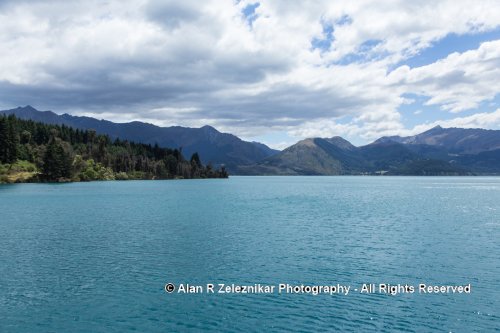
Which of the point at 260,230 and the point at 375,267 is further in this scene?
the point at 260,230

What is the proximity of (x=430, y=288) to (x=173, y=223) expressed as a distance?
200ft

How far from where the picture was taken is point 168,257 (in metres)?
55.2

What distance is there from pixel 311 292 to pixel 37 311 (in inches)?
1068

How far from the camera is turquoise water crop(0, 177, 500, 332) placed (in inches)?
1312

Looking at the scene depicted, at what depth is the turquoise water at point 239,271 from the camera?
109 feet

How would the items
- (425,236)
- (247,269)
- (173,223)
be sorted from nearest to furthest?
(247,269) < (425,236) < (173,223)

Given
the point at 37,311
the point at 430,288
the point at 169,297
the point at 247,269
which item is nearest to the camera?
the point at 37,311

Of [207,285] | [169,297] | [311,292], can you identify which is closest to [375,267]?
[311,292]

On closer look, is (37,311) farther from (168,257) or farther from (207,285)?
(168,257)

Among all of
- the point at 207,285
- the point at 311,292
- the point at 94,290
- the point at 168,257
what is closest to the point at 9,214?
the point at 168,257

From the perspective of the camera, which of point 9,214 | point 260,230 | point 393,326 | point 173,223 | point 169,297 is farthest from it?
point 9,214

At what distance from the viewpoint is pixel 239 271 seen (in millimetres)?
48406

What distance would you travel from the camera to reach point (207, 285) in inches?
1690

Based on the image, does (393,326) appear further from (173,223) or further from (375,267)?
(173,223)
